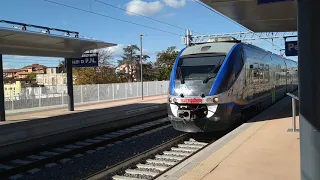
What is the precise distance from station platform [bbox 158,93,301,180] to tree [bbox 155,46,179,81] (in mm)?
55230

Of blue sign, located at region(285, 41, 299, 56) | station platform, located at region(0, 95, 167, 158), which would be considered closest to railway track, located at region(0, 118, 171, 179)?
station platform, located at region(0, 95, 167, 158)

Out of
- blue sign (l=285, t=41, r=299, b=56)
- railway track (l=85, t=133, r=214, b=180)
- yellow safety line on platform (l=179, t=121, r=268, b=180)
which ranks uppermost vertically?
blue sign (l=285, t=41, r=299, b=56)

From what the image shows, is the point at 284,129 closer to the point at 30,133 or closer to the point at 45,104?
the point at 30,133

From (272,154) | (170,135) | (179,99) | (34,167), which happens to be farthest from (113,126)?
(272,154)

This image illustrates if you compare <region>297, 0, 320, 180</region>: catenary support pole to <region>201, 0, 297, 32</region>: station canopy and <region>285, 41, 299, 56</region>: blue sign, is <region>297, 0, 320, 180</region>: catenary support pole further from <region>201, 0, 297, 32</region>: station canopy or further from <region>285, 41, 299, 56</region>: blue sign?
<region>285, 41, 299, 56</region>: blue sign

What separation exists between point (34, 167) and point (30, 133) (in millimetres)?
3436

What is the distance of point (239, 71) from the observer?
1080cm

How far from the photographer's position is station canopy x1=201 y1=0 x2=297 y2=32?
1379cm

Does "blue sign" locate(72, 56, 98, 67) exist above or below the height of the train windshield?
above

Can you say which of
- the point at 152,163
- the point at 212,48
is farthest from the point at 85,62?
the point at 152,163

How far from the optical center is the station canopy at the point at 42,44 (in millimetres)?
A: 13959

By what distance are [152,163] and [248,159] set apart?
241 cm

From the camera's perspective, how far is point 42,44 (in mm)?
16484

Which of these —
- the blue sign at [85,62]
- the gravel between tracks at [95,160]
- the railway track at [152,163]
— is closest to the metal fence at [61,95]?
the blue sign at [85,62]
